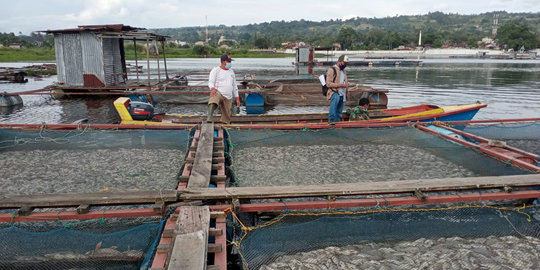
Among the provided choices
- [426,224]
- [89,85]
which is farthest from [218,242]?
[89,85]

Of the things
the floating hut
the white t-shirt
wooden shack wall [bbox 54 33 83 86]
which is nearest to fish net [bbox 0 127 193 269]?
the white t-shirt

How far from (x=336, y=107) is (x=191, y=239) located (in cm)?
778

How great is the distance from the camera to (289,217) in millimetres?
4934

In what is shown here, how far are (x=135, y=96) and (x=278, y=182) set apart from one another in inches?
517

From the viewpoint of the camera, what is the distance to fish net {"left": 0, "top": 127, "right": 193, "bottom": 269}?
157 inches

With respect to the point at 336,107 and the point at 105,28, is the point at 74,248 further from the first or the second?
the point at 105,28

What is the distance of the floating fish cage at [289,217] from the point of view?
4.01m

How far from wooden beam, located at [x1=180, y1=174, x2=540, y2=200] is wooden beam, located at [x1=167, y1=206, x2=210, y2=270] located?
1.43ft

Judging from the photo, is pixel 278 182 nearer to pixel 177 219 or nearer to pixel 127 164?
pixel 177 219

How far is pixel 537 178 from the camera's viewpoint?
17.1 ft

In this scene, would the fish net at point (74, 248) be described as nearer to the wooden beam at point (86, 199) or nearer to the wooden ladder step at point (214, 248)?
the wooden beam at point (86, 199)

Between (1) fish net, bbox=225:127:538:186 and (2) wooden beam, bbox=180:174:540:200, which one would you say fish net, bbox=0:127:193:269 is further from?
(1) fish net, bbox=225:127:538:186

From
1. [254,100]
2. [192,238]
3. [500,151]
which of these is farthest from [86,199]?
[254,100]

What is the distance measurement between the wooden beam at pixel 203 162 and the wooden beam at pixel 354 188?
0.34 m
